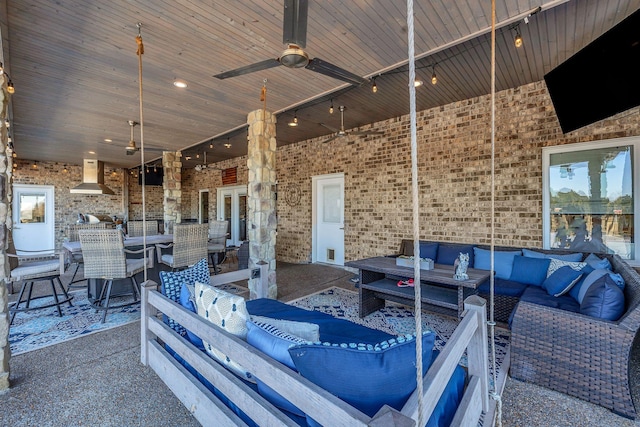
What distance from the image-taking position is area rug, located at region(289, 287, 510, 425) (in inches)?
99.6

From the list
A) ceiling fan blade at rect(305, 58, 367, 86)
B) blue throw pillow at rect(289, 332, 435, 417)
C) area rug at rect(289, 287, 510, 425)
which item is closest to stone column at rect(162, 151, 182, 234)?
area rug at rect(289, 287, 510, 425)

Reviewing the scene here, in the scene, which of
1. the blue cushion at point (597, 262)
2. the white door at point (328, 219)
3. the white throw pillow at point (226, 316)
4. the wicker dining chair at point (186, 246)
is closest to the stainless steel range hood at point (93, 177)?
the wicker dining chair at point (186, 246)

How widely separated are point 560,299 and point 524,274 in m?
0.68

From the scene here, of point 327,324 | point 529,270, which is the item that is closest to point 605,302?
point 529,270

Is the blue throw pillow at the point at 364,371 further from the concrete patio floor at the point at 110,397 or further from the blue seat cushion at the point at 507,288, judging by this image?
the blue seat cushion at the point at 507,288

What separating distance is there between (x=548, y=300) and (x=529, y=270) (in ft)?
2.43

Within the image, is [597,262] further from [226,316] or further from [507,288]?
[226,316]

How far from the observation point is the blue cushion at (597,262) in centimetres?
280

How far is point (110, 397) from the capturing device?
196cm

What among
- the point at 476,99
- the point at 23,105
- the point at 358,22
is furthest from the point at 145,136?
the point at 476,99

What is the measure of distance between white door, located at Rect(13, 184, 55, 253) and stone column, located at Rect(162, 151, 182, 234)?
15.6 feet

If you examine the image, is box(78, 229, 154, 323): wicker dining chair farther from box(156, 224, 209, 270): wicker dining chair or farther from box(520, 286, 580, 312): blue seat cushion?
box(520, 286, 580, 312): blue seat cushion

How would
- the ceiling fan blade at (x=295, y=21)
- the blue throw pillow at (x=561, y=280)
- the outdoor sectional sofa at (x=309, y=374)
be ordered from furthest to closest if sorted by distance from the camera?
the blue throw pillow at (x=561, y=280) → the ceiling fan blade at (x=295, y=21) → the outdoor sectional sofa at (x=309, y=374)

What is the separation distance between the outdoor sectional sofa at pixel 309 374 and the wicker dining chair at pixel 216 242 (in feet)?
11.3
